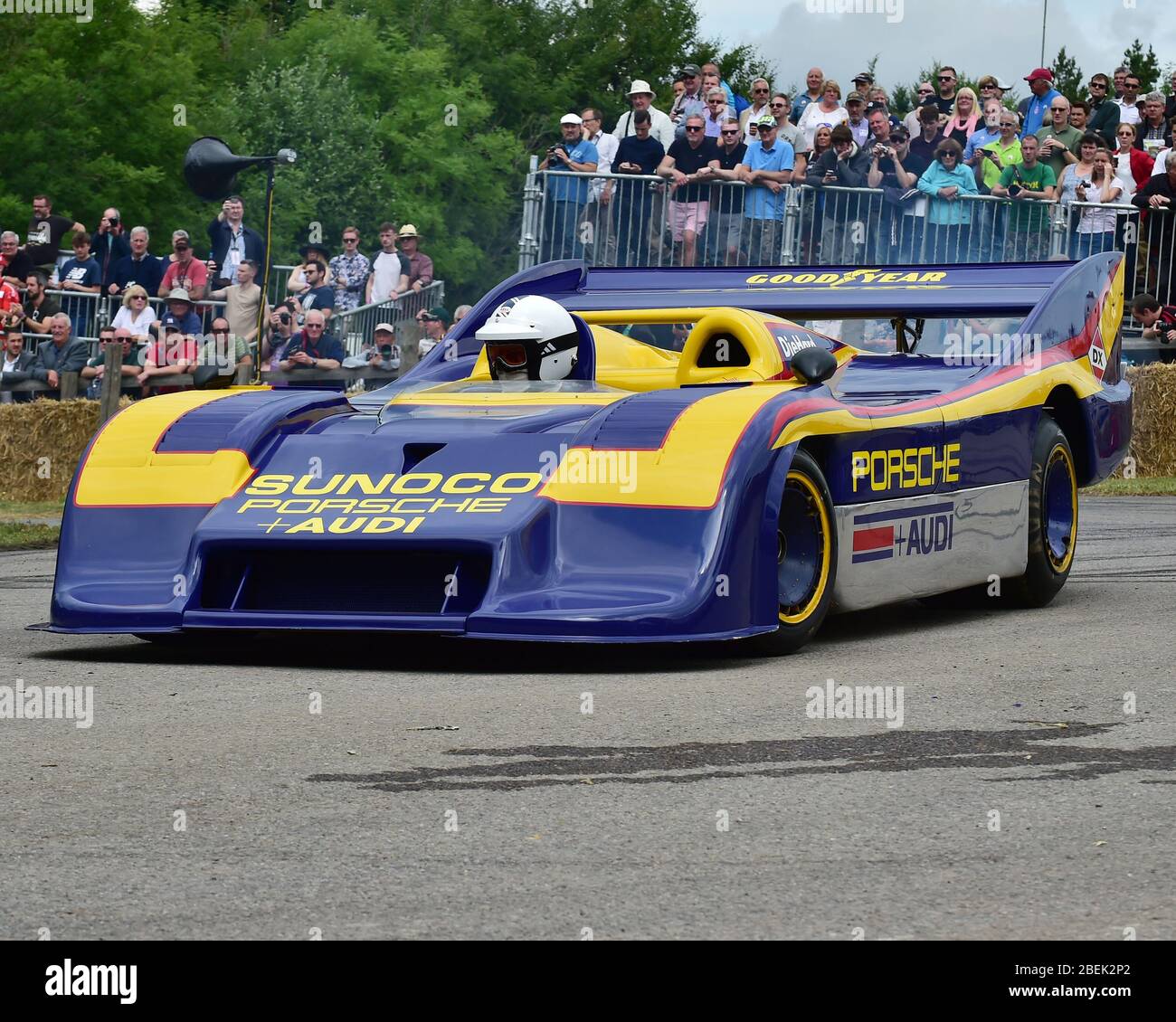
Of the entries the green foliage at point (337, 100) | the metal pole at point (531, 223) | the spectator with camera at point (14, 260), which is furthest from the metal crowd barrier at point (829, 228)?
the green foliage at point (337, 100)

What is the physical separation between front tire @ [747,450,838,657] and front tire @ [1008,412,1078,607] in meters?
1.90

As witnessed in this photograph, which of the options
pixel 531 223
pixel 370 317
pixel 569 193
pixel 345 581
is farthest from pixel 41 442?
pixel 345 581

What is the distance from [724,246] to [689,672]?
39.2 ft

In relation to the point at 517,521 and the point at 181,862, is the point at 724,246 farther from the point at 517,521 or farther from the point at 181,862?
the point at 181,862

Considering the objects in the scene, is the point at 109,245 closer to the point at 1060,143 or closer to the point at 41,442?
the point at 41,442

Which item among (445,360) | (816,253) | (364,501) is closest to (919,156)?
(816,253)

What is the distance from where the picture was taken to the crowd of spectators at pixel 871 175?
18125 mm

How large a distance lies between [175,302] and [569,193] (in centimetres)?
372

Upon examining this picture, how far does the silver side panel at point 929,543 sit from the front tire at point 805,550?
13 centimetres

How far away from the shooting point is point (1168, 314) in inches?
746

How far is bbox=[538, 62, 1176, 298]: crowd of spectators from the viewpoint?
18.1 meters

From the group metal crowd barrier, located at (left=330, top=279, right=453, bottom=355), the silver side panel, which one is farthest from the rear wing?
metal crowd barrier, located at (left=330, top=279, right=453, bottom=355)

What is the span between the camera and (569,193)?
19500 mm
